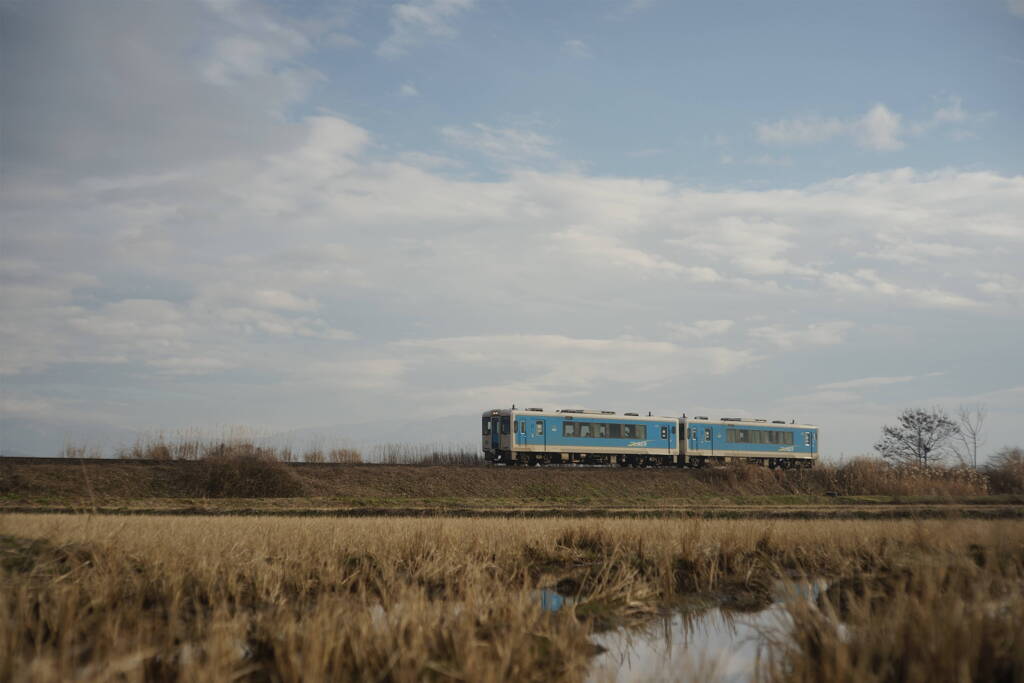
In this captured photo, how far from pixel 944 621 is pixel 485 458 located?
40323mm

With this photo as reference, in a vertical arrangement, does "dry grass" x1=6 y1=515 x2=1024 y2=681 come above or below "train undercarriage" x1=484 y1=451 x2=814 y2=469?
above

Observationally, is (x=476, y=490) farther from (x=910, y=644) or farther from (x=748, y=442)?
(x=910, y=644)

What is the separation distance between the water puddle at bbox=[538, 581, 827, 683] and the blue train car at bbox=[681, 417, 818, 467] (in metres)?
39.6

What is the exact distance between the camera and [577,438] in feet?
146

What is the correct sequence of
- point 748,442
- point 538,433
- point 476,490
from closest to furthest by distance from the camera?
point 476,490
point 538,433
point 748,442

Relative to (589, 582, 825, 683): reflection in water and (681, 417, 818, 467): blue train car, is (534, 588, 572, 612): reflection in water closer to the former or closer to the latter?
(589, 582, 825, 683): reflection in water

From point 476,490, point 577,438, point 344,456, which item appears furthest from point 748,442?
point 344,456

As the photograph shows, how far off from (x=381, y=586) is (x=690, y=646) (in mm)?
3351

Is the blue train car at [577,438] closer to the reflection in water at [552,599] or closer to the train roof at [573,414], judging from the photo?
the train roof at [573,414]

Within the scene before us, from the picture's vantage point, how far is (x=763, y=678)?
5.93m

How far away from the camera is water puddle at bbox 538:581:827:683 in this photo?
6.09 m

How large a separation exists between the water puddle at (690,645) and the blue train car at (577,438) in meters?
32.9

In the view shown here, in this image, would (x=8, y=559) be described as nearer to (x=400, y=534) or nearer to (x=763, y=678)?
(x=400, y=534)

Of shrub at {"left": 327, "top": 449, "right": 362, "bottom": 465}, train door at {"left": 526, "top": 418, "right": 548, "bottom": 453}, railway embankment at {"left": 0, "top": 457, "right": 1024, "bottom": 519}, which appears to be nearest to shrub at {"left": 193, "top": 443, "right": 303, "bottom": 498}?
railway embankment at {"left": 0, "top": 457, "right": 1024, "bottom": 519}
